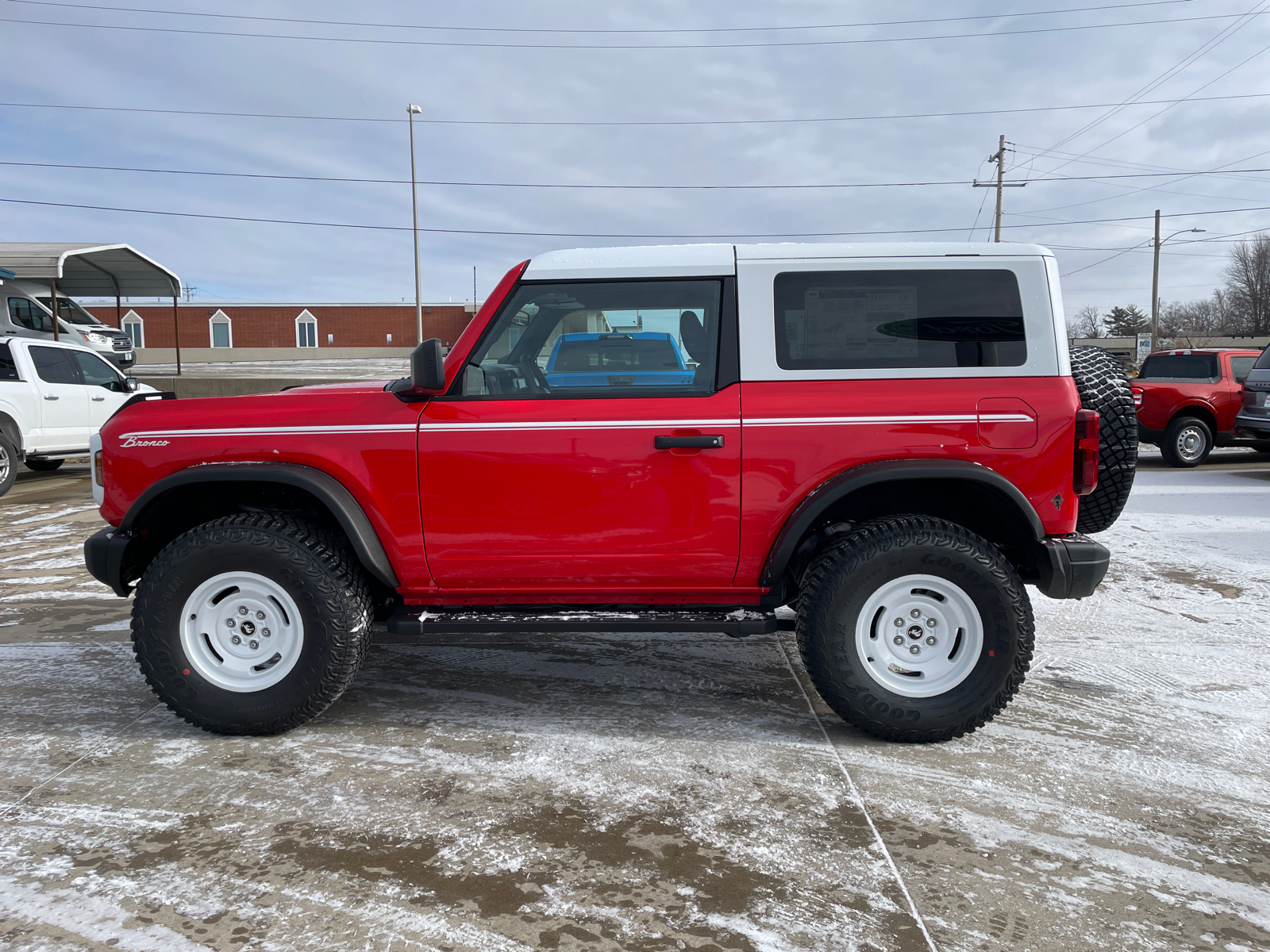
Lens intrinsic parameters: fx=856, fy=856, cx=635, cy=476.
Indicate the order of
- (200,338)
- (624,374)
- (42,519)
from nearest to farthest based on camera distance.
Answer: (624,374)
(42,519)
(200,338)

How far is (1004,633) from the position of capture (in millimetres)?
3250

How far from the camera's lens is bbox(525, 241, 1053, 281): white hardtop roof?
337 cm

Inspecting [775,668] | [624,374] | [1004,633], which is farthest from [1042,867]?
[624,374]

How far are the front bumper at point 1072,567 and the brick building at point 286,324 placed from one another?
57.2 m

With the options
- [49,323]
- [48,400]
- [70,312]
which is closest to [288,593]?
[48,400]

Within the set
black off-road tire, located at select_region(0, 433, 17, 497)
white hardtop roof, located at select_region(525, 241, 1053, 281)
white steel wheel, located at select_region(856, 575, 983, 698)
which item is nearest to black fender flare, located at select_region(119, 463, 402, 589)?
white hardtop roof, located at select_region(525, 241, 1053, 281)

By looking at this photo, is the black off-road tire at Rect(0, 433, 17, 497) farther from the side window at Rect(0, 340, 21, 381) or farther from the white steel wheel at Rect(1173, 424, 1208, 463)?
the white steel wheel at Rect(1173, 424, 1208, 463)

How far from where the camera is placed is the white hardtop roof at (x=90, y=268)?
647 inches

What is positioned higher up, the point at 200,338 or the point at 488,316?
the point at 200,338

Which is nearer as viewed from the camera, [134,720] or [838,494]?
[838,494]

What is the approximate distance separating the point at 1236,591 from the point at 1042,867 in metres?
4.01

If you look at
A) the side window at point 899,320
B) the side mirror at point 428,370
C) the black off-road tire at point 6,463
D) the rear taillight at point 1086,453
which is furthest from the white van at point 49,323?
the rear taillight at point 1086,453

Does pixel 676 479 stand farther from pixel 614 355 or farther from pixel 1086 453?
pixel 1086 453

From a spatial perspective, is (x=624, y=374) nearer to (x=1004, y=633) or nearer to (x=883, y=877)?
(x=1004, y=633)
